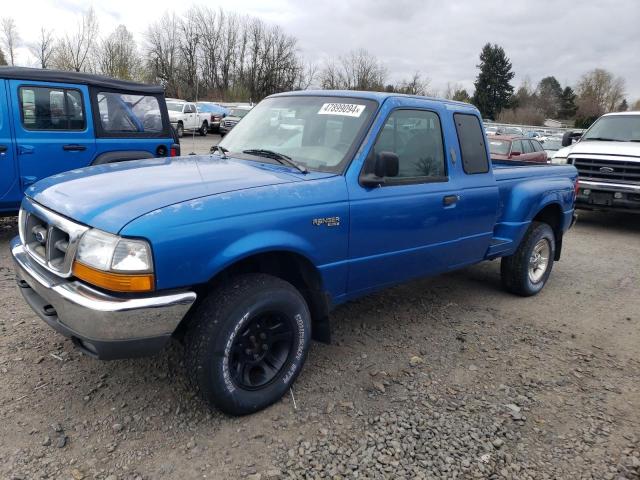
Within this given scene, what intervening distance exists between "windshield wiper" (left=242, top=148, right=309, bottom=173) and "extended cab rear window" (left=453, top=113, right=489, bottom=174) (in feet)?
5.15

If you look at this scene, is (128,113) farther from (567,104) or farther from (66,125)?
(567,104)

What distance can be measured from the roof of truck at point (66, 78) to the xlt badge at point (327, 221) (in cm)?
480

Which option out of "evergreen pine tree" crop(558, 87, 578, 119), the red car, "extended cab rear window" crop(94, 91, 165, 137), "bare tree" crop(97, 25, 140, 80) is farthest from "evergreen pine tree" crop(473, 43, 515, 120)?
Result: "extended cab rear window" crop(94, 91, 165, 137)

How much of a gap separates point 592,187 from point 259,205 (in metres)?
8.31

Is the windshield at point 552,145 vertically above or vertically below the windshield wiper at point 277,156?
below

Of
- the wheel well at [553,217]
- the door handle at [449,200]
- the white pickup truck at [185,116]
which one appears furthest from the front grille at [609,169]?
the white pickup truck at [185,116]

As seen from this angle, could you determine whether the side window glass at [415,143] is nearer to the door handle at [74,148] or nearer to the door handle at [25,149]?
the door handle at [74,148]

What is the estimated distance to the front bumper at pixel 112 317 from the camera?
244 centimetres

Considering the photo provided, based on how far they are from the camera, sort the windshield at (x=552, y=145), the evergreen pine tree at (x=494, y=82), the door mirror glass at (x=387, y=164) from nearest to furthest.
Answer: the door mirror glass at (x=387, y=164), the windshield at (x=552, y=145), the evergreen pine tree at (x=494, y=82)

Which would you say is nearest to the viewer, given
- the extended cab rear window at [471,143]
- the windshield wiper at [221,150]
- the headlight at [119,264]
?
the headlight at [119,264]

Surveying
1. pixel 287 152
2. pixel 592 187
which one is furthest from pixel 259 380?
pixel 592 187

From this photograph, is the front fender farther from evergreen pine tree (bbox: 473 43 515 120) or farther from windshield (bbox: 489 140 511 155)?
evergreen pine tree (bbox: 473 43 515 120)

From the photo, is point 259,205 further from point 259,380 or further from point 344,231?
point 259,380

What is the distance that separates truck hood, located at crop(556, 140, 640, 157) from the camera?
8.85m
